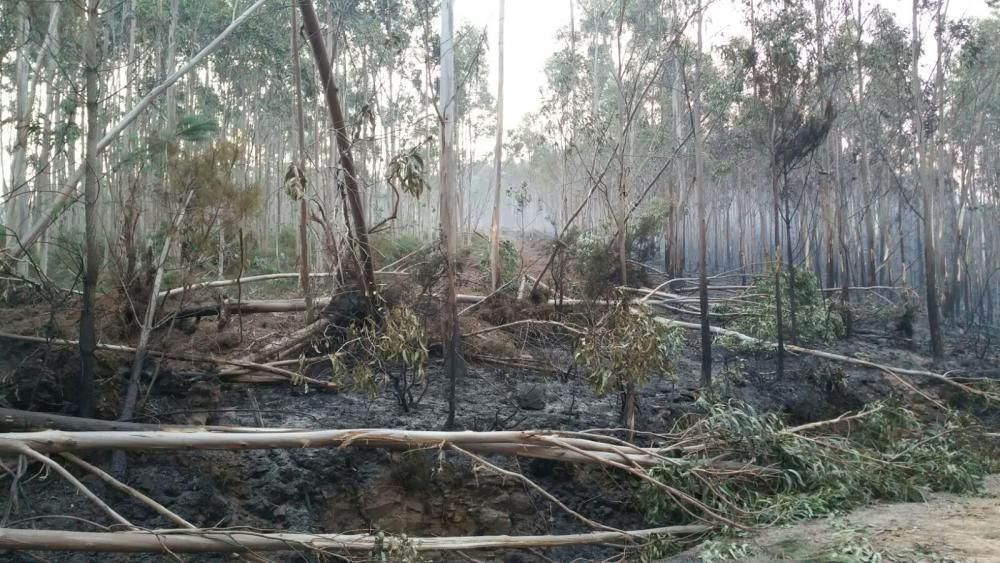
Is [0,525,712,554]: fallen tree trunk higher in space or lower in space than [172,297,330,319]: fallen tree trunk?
lower

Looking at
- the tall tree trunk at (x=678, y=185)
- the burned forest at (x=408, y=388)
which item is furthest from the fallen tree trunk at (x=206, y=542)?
the tall tree trunk at (x=678, y=185)

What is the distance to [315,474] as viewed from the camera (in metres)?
6.28

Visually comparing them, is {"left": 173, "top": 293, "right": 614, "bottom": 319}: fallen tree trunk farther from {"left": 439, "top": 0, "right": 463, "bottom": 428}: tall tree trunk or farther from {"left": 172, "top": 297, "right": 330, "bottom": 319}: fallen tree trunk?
{"left": 439, "top": 0, "right": 463, "bottom": 428}: tall tree trunk

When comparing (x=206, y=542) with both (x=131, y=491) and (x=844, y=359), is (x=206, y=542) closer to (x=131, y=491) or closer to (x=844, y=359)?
(x=131, y=491)

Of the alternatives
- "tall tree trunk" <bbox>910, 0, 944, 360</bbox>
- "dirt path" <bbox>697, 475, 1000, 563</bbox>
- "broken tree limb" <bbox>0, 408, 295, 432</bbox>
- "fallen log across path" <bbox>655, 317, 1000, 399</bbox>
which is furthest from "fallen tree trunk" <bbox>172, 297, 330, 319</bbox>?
"tall tree trunk" <bbox>910, 0, 944, 360</bbox>

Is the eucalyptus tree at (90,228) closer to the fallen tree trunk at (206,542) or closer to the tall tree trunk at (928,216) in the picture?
the fallen tree trunk at (206,542)

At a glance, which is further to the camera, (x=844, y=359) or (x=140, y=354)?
(x=844, y=359)

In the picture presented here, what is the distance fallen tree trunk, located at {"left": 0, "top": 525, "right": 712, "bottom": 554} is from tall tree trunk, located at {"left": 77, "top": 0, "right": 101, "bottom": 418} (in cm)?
147

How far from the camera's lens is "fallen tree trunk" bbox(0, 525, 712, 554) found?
169 inches

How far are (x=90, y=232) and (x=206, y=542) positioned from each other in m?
2.66

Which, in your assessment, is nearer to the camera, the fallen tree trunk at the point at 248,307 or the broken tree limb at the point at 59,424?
the broken tree limb at the point at 59,424

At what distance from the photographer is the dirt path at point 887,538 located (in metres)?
4.73

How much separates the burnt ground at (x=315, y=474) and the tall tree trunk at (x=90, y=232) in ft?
1.88

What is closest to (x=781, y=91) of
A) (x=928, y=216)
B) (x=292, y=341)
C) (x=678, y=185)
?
(x=928, y=216)
